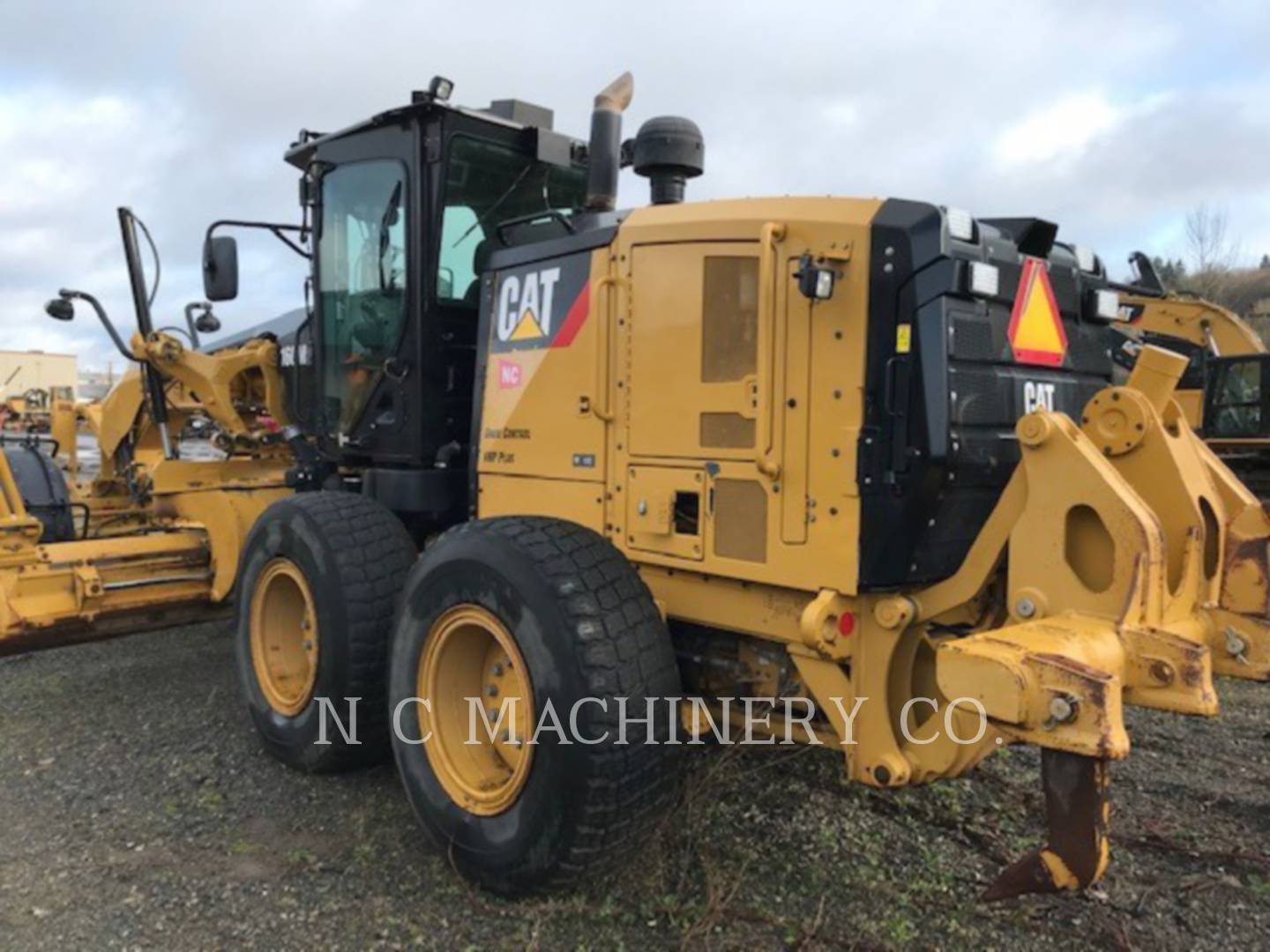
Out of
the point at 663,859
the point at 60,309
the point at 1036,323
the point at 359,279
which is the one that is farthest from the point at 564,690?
the point at 60,309

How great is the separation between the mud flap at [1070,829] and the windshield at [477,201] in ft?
10.4

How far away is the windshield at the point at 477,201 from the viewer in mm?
4734

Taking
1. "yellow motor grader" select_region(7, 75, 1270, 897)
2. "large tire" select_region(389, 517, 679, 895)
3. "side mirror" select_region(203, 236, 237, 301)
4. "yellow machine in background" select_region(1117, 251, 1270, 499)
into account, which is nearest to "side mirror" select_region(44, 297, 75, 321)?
"side mirror" select_region(203, 236, 237, 301)

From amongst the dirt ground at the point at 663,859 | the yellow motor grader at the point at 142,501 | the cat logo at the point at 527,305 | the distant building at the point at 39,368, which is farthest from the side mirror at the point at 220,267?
the distant building at the point at 39,368

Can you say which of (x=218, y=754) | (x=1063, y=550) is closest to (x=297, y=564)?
(x=218, y=754)

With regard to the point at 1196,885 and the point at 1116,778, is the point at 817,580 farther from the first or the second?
the point at 1116,778

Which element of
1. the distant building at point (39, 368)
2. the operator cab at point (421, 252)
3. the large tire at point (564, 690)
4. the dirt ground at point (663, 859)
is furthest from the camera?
the distant building at point (39, 368)

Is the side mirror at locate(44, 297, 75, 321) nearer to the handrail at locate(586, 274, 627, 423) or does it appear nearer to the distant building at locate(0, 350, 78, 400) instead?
the handrail at locate(586, 274, 627, 423)

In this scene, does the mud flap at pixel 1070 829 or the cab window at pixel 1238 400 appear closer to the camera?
the mud flap at pixel 1070 829

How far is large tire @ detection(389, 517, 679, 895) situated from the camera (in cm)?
319

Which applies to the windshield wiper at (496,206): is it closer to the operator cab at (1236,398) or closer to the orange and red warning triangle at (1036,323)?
the orange and red warning triangle at (1036,323)

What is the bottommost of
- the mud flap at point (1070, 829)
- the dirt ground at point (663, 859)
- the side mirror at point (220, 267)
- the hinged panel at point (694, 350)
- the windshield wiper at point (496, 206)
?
the dirt ground at point (663, 859)

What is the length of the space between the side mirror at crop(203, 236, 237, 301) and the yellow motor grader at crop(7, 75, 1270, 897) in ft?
4.91

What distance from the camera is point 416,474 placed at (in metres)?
4.70
